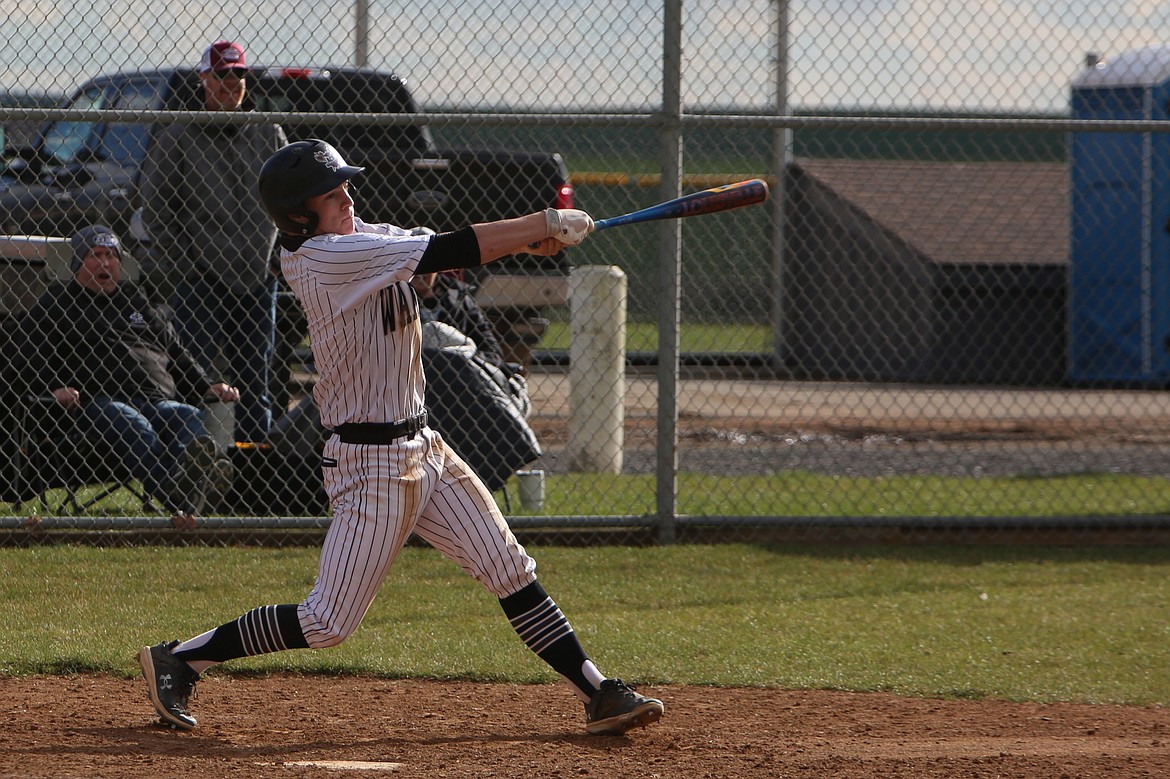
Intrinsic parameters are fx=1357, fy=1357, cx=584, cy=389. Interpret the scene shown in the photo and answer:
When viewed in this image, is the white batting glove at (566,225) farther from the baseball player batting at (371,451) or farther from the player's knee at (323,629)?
the player's knee at (323,629)

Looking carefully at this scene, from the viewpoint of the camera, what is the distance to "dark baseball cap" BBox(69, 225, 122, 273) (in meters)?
5.93

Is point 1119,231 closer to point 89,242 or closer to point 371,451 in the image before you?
point 89,242

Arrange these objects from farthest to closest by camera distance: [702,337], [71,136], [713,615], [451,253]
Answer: [702,337]
[71,136]
[713,615]
[451,253]

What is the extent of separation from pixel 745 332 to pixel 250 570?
302 inches

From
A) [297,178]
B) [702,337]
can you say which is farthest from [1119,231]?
[297,178]

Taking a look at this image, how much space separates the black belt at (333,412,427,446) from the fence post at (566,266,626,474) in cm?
366

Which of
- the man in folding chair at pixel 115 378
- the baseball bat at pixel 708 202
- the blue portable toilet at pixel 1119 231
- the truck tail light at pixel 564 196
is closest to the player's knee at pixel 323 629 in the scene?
the baseball bat at pixel 708 202

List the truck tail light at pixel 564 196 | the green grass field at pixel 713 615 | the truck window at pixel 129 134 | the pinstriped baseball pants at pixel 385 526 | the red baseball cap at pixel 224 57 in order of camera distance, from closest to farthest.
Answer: the pinstriped baseball pants at pixel 385 526
the green grass field at pixel 713 615
the red baseball cap at pixel 224 57
the truck window at pixel 129 134
the truck tail light at pixel 564 196

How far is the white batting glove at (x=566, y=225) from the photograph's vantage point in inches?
132

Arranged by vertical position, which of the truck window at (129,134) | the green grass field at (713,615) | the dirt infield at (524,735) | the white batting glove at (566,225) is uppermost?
the truck window at (129,134)

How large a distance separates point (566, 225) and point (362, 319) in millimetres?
567

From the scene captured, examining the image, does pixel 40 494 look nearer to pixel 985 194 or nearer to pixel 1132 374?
pixel 1132 374

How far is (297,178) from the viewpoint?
132 inches

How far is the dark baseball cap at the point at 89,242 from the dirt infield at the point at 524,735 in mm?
2372
